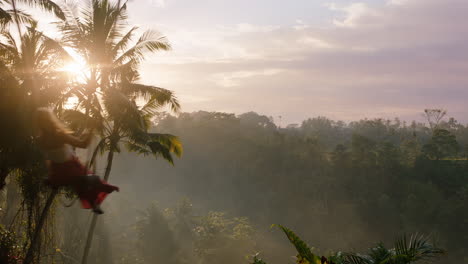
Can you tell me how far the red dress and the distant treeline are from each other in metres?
41.4

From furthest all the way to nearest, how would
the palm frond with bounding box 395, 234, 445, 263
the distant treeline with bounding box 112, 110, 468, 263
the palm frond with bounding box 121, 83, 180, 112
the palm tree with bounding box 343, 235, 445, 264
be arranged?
the distant treeline with bounding box 112, 110, 468, 263 → the palm frond with bounding box 121, 83, 180, 112 → the palm frond with bounding box 395, 234, 445, 263 → the palm tree with bounding box 343, 235, 445, 264

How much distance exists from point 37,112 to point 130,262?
35.2 meters

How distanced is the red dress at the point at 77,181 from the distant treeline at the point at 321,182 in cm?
4139

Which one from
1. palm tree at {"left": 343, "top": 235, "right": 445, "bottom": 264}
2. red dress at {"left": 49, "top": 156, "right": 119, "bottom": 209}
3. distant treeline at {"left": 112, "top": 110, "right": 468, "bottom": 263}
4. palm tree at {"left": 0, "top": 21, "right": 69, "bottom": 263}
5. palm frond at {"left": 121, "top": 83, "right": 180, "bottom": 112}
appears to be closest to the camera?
red dress at {"left": 49, "top": 156, "right": 119, "bottom": 209}

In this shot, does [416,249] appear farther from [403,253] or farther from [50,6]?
[50,6]

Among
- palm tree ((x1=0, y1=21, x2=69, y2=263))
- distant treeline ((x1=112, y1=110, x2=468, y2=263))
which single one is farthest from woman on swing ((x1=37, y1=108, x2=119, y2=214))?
distant treeline ((x1=112, y1=110, x2=468, y2=263))

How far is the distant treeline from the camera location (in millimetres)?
50344

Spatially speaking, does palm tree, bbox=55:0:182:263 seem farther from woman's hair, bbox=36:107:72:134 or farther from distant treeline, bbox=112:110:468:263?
distant treeline, bbox=112:110:468:263

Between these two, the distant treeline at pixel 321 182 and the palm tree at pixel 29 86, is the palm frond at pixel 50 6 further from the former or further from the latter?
the distant treeline at pixel 321 182

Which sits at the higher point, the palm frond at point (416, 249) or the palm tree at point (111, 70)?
the palm tree at point (111, 70)

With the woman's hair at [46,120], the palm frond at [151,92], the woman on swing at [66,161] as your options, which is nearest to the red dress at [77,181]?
the woman on swing at [66,161]

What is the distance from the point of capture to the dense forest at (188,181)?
10.4 meters

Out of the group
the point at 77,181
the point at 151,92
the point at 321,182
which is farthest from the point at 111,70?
the point at 321,182

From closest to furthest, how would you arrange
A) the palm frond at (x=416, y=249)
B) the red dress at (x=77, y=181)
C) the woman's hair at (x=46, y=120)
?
the woman's hair at (x=46, y=120) < the red dress at (x=77, y=181) < the palm frond at (x=416, y=249)
